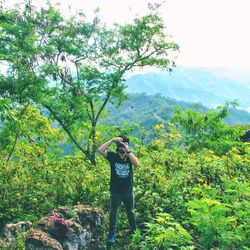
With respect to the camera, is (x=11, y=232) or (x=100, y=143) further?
(x=100, y=143)

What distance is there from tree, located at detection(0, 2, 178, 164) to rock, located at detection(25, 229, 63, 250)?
14.2 m

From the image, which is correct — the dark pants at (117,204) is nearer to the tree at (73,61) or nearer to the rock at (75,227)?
the rock at (75,227)

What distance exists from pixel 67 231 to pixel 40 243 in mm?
967

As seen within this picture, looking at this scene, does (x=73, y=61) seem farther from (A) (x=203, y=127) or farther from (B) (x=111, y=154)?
(B) (x=111, y=154)

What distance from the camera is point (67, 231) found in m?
8.71

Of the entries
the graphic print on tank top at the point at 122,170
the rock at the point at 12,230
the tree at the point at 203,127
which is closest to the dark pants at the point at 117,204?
the graphic print on tank top at the point at 122,170

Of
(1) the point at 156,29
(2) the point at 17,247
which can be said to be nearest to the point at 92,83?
(1) the point at 156,29

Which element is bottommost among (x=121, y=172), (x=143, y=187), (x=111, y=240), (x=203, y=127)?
(x=111, y=240)

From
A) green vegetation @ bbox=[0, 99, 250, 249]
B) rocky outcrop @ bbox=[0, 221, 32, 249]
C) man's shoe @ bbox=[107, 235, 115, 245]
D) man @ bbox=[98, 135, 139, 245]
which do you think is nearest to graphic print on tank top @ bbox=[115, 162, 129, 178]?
man @ bbox=[98, 135, 139, 245]

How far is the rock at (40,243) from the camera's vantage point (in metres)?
7.83

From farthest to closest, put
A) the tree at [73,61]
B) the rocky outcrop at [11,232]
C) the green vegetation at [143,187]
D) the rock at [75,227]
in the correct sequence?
the tree at [73,61] → the green vegetation at [143,187] → the rocky outcrop at [11,232] → the rock at [75,227]

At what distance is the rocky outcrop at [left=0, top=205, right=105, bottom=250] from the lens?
794cm

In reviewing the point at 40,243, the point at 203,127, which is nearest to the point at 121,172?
A: the point at 40,243

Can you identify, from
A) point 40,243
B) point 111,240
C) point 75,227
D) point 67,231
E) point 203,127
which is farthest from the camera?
point 203,127
